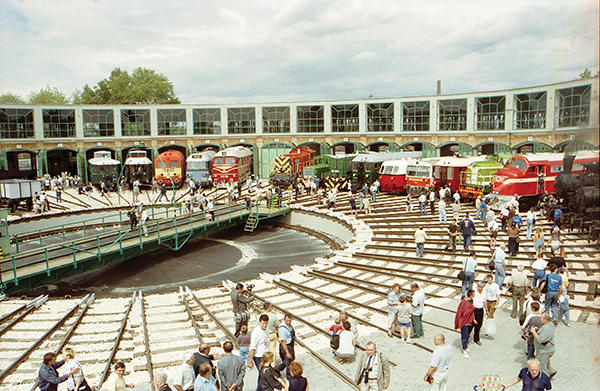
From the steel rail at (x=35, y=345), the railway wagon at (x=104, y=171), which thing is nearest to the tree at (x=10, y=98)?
the railway wagon at (x=104, y=171)

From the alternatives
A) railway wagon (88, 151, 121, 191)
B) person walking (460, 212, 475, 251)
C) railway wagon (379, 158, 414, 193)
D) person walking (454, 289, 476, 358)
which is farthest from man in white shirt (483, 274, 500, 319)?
railway wagon (88, 151, 121, 191)

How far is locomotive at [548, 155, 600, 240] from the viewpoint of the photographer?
62.4ft

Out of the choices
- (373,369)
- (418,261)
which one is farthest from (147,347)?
(418,261)

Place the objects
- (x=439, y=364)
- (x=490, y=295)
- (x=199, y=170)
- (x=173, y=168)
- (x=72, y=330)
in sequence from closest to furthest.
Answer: (x=439, y=364)
(x=490, y=295)
(x=72, y=330)
(x=199, y=170)
(x=173, y=168)

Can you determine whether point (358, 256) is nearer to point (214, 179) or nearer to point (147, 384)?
point (147, 384)

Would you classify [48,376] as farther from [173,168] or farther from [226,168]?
[173,168]

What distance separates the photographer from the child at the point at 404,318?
428 inches

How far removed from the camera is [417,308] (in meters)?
10.9

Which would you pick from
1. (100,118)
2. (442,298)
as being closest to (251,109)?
(100,118)

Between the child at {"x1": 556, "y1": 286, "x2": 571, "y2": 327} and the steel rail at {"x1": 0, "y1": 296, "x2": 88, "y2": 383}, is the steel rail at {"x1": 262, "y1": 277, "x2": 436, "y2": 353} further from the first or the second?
the steel rail at {"x1": 0, "y1": 296, "x2": 88, "y2": 383}

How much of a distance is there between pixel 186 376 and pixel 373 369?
11.1 feet

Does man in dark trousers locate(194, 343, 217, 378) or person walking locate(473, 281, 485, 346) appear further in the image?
person walking locate(473, 281, 485, 346)

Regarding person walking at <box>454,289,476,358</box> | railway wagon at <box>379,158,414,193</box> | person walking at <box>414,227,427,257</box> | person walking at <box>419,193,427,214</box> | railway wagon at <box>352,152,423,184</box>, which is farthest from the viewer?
railway wagon at <box>352,152,423,184</box>

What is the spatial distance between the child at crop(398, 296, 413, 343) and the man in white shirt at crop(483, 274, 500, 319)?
1975 millimetres
